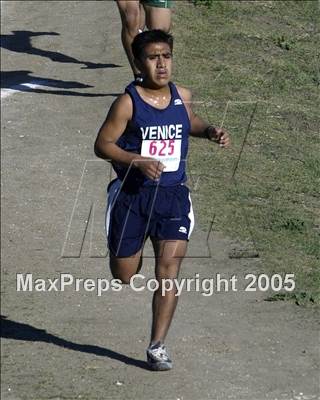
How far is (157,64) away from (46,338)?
6.62ft

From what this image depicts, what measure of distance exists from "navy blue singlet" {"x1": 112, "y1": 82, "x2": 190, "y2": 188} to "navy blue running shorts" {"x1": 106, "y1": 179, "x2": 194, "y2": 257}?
0.07 metres

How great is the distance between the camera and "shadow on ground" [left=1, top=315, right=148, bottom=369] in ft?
22.2

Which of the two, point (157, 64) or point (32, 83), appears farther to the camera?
point (32, 83)

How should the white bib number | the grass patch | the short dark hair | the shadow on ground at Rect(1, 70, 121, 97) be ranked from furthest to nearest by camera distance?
1. the shadow on ground at Rect(1, 70, 121, 97)
2. the grass patch
3. the short dark hair
4. the white bib number

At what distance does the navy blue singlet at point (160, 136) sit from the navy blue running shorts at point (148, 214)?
73 mm

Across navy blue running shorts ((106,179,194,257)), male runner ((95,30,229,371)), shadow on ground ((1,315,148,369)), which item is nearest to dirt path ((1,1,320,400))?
shadow on ground ((1,315,148,369))

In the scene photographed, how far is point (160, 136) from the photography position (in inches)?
228

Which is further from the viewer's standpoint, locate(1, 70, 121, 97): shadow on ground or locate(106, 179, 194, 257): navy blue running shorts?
locate(1, 70, 121, 97): shadow on ground

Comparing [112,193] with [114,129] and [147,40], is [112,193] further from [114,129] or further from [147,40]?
[147,40]

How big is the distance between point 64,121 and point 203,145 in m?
2.10

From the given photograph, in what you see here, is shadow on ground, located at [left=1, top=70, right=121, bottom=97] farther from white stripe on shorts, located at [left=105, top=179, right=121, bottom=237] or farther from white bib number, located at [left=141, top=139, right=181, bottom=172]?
white bib number, located at [left=141, top=139, right=181, bottom=172]

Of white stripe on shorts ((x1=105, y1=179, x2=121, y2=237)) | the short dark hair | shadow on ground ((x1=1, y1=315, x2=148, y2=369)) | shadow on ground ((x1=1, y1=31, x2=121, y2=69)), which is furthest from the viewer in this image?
shadow on ground ((x1=1, y1=31, x2=121, y2=69))

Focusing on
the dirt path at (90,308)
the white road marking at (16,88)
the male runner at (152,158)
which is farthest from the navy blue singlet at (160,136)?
the white road marking at (16,88)

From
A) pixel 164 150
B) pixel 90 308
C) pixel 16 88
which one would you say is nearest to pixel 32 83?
pixel 16 88
